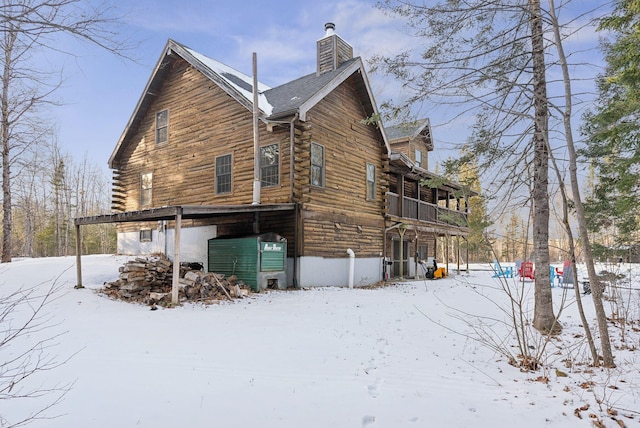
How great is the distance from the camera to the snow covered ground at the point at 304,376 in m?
3.64

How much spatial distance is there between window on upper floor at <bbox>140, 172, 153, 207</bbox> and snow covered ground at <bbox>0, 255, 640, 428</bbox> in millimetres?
10550

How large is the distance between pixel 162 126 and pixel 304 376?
1627cm

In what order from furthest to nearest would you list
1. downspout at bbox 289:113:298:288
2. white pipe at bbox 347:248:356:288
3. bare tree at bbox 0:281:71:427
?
white pipe at bbox 347:248:356:288, downspout at bbox 289:113:298:288, bare tree at bbox 0:281:71:427

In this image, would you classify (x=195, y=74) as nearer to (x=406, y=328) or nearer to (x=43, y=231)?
(x=406, y=328)

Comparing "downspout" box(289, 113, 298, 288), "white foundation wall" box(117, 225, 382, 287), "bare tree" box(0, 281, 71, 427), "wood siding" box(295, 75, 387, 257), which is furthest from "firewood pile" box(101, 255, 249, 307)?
"wood siding" box(295, 75, 387, 257)

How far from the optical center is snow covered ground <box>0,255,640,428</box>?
143 inches

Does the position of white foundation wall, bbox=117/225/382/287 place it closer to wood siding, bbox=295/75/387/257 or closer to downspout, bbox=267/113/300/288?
downspout, bbox=267/113/300/288

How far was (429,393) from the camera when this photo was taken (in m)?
4.30

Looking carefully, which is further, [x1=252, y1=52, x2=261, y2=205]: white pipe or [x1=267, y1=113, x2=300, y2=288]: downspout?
[x1=252, y1=52, x2=261, y2=205]: white pipe

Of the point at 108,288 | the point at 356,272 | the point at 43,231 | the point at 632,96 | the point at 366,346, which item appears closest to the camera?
the point at 366,346

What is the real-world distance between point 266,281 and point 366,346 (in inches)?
252

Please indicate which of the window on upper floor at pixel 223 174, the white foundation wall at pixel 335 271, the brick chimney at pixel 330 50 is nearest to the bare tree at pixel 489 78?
the white foundation wall at pixel 335 271

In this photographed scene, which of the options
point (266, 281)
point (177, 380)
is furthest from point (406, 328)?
point (266, 281)

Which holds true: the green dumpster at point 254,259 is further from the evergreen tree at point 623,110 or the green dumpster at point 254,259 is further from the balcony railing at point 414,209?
the evergreen tree at point 623,110
